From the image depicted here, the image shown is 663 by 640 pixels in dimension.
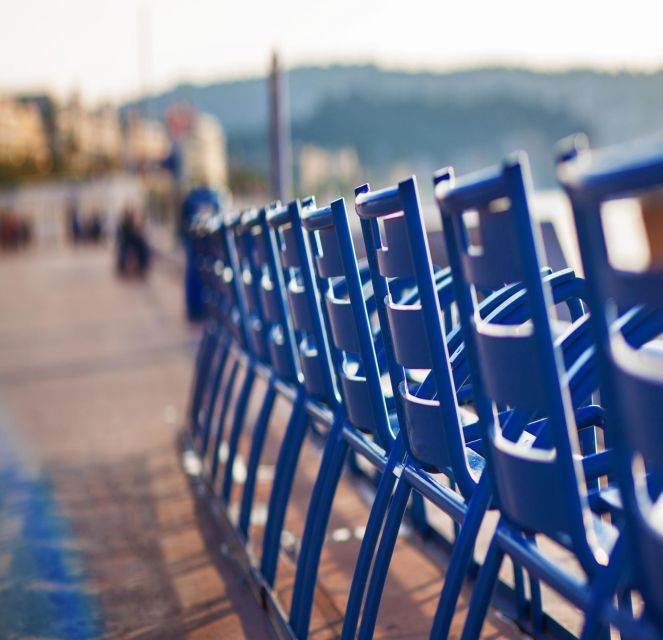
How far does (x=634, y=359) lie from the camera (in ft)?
4.07

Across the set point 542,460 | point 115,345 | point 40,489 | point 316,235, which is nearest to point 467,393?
point 316,235

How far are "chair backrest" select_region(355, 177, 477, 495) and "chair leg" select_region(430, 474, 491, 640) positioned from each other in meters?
0.11

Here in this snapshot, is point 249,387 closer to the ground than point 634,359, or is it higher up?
closer to the ground

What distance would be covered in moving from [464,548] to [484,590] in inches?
5.1

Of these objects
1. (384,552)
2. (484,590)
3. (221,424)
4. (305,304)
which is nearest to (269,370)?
(221,424)

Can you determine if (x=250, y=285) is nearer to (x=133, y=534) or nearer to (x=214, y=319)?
(x=133, y=534)

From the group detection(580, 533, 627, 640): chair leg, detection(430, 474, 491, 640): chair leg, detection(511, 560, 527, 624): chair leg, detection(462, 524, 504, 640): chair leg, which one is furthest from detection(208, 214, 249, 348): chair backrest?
detection(580, 533, 627, 640): chair leg

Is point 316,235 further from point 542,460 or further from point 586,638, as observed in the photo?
point 586,638

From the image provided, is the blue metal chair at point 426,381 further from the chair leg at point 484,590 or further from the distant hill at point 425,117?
the distant hill at point 425,117

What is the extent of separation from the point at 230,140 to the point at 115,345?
13716 cm

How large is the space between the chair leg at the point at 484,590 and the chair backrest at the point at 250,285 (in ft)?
7.05

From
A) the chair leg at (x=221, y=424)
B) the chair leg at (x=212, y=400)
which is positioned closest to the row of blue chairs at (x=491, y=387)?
the chair leg at (x=221, y=424)

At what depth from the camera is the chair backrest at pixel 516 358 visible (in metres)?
1.51

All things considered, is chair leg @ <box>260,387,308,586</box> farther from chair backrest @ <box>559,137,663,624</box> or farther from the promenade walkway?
chair backrest @ <box>559,137,663,624</box>
